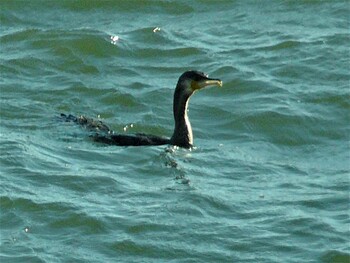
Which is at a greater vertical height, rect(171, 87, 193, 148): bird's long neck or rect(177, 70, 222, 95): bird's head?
rect(177, 70, 222, 95): bird's head

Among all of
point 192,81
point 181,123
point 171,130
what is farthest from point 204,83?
point 171,130

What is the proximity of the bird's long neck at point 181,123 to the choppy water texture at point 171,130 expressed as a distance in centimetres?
13

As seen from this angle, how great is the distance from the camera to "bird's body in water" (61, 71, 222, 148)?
13914mm

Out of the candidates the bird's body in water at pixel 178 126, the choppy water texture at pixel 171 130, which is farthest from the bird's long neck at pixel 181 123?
the choppy water texture at pixel 171 130

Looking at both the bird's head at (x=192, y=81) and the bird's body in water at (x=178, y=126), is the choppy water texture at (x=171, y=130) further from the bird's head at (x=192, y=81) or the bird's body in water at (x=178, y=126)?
the bird's head at (x=192, y=81)

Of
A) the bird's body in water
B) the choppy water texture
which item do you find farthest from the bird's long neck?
the choppy water texture

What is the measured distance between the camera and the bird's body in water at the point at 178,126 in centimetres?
1391

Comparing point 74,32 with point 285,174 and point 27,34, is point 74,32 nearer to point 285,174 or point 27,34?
point 27,34

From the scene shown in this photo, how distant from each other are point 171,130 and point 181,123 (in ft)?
2.44

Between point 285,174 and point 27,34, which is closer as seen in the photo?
point 285,174

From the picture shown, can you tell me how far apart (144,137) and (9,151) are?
4.47 ft

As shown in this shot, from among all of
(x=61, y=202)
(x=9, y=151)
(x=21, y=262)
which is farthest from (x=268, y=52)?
(x=21, y=262)

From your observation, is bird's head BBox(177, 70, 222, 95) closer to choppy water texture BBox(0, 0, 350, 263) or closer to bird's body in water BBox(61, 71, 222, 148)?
bird's body in water BBox(61, 71, 222, 148)

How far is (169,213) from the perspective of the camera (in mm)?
11867
